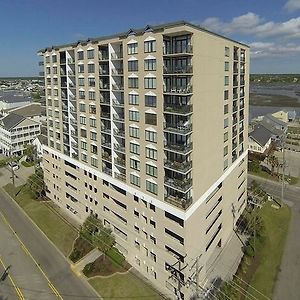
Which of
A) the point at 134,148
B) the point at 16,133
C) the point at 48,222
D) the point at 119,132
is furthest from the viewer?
the point at 16,133

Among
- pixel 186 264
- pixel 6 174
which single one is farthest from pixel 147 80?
pixel 6 174

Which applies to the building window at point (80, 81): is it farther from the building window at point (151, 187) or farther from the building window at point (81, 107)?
the building window at point (151, 187)

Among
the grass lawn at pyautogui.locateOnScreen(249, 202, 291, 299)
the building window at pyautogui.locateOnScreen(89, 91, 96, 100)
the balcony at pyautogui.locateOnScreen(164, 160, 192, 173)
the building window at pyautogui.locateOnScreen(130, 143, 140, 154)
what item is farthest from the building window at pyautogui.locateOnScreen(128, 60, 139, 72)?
the grass lawn at pyautogui.locateOnScreen(249, 202, 291, 299)

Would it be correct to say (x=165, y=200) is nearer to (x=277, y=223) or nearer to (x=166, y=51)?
(x=166, y=51)

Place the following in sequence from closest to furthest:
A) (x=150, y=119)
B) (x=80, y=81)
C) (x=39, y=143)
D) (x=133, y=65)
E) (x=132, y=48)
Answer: (x=150, y=119)
(x=132, y=48)
(x=133, y=65)
(x=80, y=81)
(x=39, y=143)

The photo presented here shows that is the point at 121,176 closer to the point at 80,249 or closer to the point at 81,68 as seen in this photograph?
the point at 80,249

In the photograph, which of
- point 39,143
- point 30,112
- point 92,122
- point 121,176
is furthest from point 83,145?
point 30,112

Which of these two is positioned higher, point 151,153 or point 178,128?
point 178,128
